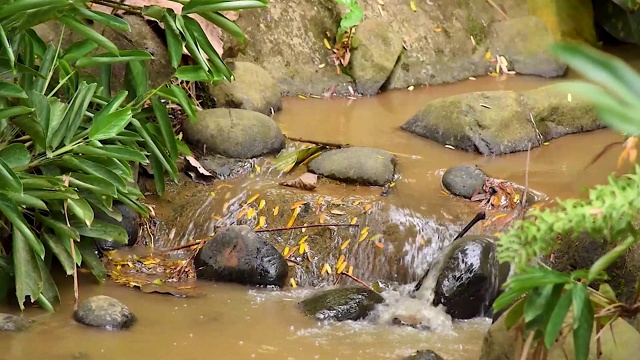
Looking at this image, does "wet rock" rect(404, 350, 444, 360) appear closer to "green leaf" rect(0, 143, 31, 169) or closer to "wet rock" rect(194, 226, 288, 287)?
"wet rock" rect(194, 226, 288, 287)

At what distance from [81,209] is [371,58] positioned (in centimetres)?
410

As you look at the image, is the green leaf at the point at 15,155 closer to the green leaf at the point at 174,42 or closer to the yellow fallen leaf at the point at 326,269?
the green leaf at the point at 174,42

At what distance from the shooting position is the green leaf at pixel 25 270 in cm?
381

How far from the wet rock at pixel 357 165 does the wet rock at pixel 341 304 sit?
103 cm

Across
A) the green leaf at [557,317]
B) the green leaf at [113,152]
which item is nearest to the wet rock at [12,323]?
the green leaf at [113,152]

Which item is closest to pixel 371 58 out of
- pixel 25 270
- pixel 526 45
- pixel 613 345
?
pixel 526 45

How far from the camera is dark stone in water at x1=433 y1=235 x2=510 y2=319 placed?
421 cm

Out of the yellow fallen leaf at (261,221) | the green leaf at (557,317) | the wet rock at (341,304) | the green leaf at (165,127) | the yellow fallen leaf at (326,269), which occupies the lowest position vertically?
the yellow fallen leaf at (326,269)

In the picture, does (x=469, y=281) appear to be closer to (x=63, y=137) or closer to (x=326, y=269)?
(x=326, y=269)

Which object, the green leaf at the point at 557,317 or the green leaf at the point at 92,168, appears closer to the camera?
the green leaf at the point at 557,317

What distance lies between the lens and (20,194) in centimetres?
363

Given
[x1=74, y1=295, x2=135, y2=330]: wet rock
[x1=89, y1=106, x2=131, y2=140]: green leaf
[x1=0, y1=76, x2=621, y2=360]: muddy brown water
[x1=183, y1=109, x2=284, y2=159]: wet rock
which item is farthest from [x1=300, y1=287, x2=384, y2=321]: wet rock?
[x1=183, y1=109, x2=284, y2=159]: wet rock

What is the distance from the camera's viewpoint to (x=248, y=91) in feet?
20.3

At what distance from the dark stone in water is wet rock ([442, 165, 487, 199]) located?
0.78 m
